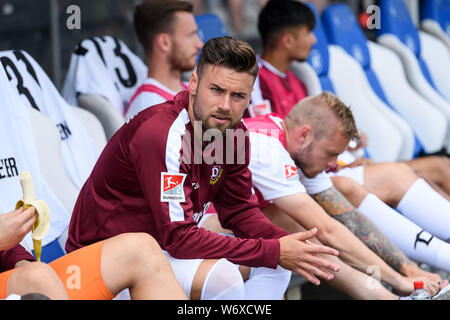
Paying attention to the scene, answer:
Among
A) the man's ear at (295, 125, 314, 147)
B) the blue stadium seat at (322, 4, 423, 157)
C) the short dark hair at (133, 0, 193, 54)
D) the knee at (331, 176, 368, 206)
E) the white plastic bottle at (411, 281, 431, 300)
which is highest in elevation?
the short dark hair at (133, 0, 193, 54)

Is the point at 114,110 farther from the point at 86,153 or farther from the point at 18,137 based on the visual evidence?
the point at 18,137

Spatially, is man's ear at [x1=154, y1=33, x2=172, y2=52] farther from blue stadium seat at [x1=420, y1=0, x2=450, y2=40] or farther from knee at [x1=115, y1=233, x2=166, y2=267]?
blue stadium seat at [x1=420, y1=0, x2=450, y2=40]

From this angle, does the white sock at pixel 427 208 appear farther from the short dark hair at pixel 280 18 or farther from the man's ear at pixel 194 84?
the man's ear at pixel 194 84

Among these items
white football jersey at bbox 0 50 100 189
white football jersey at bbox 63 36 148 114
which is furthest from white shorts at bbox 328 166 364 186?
white football jersey at bbox 0 50 100 189

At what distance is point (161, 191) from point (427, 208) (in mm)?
1453

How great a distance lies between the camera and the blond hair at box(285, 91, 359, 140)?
2506 millimetres

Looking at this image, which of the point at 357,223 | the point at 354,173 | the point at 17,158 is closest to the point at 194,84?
the point at 17,158

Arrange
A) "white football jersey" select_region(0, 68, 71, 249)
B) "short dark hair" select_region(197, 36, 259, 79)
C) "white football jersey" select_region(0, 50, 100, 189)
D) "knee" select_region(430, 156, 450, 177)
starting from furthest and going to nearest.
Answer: "knee" select_region(430, 156, 450, 177)
"white football jersey" select_region(0, 50, 100, 189)
"white football jersey" select_region(0, 68, 71, 249)
"short dark hair" select_region(197, 36, 259, 79)

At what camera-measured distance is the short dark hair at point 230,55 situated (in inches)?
76.6

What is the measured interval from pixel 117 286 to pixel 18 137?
2.45 ft

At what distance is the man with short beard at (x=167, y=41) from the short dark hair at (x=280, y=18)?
0.62 meters

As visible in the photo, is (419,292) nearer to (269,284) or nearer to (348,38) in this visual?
(269,284)

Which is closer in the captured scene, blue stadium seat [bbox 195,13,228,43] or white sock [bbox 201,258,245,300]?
white sock [bbox 201,258,245,300]

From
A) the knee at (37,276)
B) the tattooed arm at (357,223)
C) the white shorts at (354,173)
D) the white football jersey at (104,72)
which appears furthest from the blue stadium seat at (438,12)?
the knee at (37,276)
